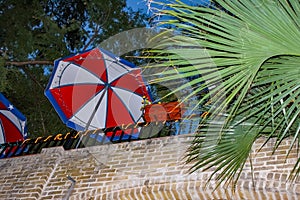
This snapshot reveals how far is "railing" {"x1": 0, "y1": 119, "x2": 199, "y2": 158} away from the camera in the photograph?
5.93 meters

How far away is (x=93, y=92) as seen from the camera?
7.98 meters

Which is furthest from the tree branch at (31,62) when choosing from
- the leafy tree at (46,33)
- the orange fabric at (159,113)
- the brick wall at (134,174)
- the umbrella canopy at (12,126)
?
the orange fabric at (159,113)

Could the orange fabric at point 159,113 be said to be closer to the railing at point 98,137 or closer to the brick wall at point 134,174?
the railing at point 98,137

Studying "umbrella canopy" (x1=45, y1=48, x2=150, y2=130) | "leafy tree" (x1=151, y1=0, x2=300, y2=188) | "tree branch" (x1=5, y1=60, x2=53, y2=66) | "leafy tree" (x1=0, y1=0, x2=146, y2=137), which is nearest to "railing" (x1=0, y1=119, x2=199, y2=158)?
"umbrella canopy" (x1=45, y1=48, x2=150, y2=130)

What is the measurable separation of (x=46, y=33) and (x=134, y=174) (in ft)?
23.7

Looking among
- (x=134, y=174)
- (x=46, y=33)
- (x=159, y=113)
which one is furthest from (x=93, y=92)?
(x=46, y=33)

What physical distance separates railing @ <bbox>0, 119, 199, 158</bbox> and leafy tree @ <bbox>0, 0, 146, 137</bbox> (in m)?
5.14

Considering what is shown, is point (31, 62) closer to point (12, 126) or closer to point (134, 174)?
point (12, 126)

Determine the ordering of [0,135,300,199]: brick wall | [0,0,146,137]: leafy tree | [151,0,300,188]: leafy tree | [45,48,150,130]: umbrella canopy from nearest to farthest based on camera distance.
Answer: [151,0,300,188]: leafy tree
[0,135,300,199]: brick wall
[45,48,150,130]: umbrella canopy
[0,0,146,137]: leafy tree

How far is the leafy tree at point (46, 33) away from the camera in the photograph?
11829mm

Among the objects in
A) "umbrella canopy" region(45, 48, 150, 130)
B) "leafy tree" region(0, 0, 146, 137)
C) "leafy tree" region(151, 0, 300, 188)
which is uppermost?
"leafy tree" region(0, 0, 146, 137)

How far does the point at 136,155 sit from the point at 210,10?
146 inches

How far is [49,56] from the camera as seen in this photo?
1202 cm

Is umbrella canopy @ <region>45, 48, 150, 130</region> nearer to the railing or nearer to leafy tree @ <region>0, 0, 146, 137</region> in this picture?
the railing
